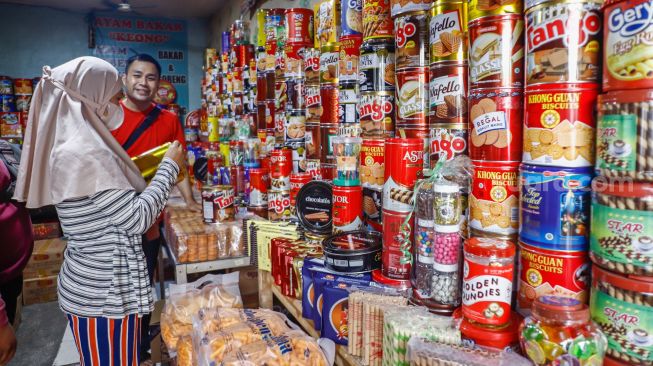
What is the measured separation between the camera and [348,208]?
1715mm

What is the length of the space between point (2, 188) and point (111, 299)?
2.23 feet

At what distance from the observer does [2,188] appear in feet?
6.36

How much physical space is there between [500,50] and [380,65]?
0.58 meters

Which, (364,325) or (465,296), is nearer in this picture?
(465,296)

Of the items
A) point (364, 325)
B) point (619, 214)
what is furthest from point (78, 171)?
point (619, 214)

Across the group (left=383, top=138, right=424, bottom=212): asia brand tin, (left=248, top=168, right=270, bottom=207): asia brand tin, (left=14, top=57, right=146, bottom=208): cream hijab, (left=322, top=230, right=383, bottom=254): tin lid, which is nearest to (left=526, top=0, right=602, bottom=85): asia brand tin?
(left=383, top=138, right=424, bottom=212): asia brand tin

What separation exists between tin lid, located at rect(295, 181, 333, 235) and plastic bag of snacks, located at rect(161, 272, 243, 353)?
52 cm

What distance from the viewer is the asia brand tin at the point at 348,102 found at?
1911 millimetres

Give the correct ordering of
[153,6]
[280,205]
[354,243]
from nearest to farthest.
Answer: [354,243]
[280,205]
[153,6]

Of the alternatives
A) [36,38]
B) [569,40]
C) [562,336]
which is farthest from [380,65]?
[36,38]

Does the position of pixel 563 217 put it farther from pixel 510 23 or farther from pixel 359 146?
pixel 359 146

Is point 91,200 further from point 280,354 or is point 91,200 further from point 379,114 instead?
point 379,114

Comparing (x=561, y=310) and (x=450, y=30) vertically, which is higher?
(x=450, y=30)

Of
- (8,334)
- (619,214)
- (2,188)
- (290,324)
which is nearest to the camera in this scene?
(619,214)
